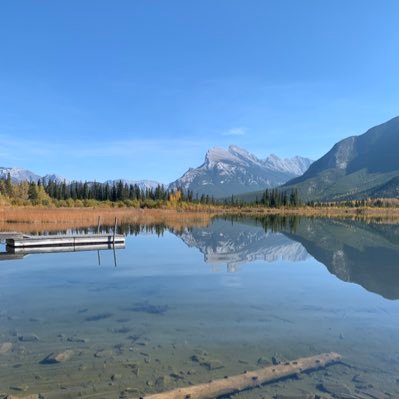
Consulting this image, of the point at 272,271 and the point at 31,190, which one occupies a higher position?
the point at 31,190

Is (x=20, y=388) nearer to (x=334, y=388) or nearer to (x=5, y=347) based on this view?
(x=5, y=347)

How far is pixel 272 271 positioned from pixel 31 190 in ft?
428

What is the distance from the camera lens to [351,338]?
1372cm

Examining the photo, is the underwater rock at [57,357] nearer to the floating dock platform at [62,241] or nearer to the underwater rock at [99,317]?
the underwater rock at [99,317]

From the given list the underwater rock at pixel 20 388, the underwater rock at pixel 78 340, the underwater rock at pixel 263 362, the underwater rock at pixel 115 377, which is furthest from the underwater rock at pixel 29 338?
the underwater rock at pixel 263 362

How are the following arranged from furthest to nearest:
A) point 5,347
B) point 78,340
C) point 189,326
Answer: point 189,326 < point 78,340 < point 5,347

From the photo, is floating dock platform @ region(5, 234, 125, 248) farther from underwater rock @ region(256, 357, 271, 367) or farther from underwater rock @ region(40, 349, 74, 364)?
underwater rock @ region(256, 357, 271, 367)

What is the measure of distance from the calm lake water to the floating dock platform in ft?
25.8

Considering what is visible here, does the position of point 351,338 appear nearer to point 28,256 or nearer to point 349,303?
point 349,303

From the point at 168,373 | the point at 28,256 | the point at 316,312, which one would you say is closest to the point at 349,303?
the point at 316,312

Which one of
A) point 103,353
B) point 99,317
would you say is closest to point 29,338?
point 103,353

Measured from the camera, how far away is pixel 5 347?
39.9 feet

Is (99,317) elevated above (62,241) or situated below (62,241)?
below

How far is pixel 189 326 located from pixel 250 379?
15.1ft
